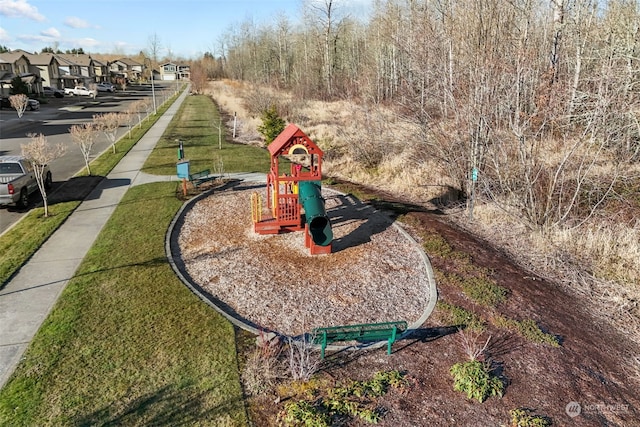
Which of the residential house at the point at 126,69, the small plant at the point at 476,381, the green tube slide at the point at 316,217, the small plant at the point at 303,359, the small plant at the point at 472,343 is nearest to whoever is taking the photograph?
the small plant at the point at 476,381

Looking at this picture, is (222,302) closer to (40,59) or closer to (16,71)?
(16,71)

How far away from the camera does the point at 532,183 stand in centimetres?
1234

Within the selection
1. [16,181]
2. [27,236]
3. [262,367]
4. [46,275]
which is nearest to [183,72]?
[16,181]

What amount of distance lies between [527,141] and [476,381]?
11.2m

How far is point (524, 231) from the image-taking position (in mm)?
13078

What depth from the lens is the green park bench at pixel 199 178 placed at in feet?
53.8

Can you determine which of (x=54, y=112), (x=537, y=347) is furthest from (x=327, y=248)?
(x=54, y=112)

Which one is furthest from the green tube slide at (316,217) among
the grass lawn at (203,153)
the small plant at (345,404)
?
the grass lawn at (203,153)

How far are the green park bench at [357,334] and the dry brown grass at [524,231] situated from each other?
5.26 meters

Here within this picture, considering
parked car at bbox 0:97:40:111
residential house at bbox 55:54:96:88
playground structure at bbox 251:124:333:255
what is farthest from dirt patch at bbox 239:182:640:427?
residential house at bbox 55:54:96:88

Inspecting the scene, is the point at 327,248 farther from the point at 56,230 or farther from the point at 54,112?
the point at 54,112

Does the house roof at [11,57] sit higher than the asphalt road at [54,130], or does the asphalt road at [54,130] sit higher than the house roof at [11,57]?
the house roof at [11,57]

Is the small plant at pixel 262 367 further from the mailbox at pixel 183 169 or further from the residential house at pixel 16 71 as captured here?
the residential house at pixel 16 71

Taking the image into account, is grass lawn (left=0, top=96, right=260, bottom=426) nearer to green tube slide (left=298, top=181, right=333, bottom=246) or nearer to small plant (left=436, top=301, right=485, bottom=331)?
green tube slide (left=298, top=181, right=333, bottom=246)
